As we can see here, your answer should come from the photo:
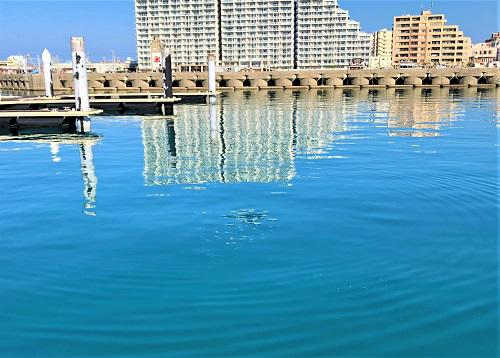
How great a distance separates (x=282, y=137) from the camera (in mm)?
20906

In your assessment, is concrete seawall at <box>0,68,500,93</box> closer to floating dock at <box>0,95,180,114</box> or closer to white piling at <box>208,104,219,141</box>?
floating dock at <box>0,95,180,114</box>

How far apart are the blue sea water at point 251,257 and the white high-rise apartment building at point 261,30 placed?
153 meters

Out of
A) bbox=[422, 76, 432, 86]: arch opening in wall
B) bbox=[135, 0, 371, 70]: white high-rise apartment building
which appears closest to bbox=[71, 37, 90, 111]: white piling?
bbox=[422, 76, 432, 86]: arch opening in wall

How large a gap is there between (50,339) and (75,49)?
22.5m

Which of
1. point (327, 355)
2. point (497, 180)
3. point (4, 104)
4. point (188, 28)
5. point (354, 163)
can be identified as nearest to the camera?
point (327, 355)

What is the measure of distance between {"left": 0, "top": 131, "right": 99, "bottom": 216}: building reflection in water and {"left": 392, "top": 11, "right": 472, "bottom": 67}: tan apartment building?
183m

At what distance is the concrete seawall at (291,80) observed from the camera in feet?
263

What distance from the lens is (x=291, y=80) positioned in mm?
82188

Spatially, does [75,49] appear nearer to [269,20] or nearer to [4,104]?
[4,104]

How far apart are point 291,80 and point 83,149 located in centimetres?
6646

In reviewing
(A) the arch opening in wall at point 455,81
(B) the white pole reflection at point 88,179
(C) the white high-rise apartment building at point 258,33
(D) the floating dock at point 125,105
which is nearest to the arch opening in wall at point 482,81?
(A) the arch opening in wall at point 455,81

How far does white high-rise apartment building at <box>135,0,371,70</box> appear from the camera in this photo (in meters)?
162

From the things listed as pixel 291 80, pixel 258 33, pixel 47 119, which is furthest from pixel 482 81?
pixel 258 33

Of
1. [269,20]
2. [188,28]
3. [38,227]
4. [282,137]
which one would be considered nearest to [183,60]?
[188,28]
